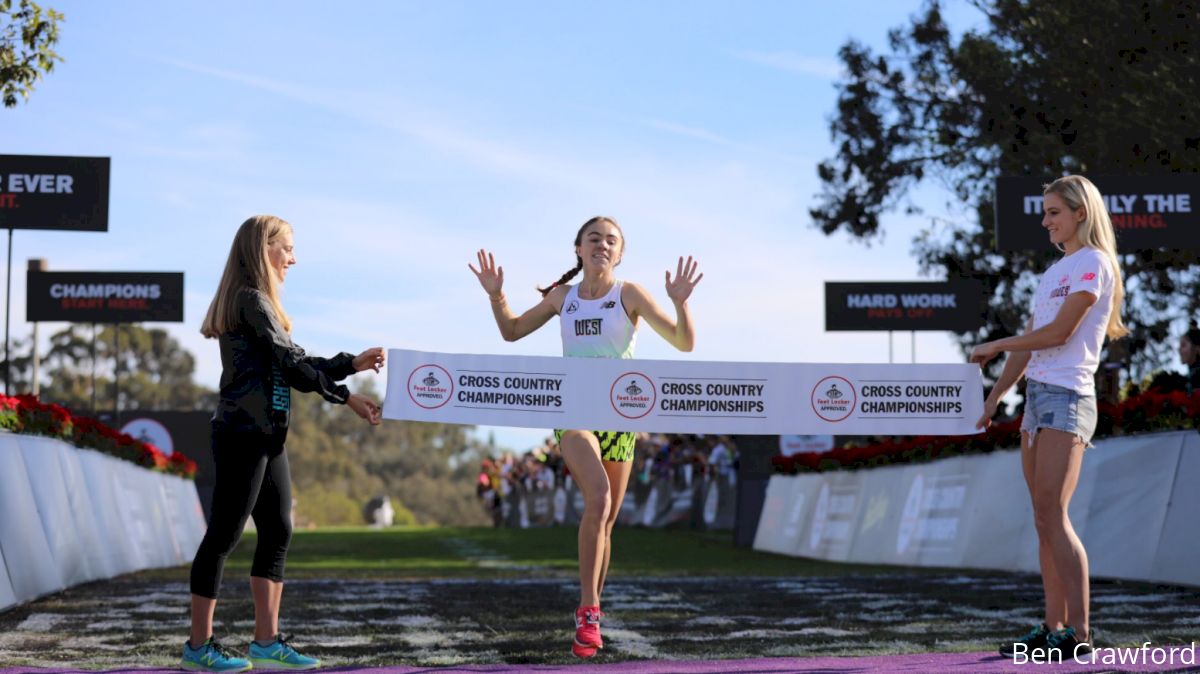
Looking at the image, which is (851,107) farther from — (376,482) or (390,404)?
(376,482)

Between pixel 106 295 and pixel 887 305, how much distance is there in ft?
55.4

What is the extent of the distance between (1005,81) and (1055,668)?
3166 centimetres

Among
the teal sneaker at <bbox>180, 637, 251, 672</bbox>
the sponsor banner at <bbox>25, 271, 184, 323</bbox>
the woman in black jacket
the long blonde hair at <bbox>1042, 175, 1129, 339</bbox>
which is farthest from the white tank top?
the sponsor banner at <bbox>25, 271, 184, 323</bbox>

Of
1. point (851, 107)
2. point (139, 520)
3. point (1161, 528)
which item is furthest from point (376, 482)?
point (1161, 528)

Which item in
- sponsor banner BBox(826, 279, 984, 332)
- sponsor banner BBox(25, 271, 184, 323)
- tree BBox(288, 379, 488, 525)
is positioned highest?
sponsor banner BBox(25, 271, 184, 323)

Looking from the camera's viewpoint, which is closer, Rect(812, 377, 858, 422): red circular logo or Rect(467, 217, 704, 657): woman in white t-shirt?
Rect(467, 217, 704, 657): woman in white t-shirt

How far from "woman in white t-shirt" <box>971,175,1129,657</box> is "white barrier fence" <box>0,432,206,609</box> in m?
6.92

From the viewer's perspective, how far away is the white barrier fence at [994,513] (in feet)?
38.8

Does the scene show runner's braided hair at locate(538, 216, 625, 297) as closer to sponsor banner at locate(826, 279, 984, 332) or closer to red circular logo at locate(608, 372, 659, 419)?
red circular logo at locate(608, 372, 659, 419)

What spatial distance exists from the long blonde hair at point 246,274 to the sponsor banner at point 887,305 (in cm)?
2282

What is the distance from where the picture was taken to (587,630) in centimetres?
700

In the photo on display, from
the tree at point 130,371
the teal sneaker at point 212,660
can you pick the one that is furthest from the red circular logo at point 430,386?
the tree at point 130,371

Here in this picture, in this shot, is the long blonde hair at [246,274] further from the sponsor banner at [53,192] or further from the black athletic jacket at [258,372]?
the sponsor banner at [53,192]

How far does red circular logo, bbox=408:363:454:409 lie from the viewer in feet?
24.8
